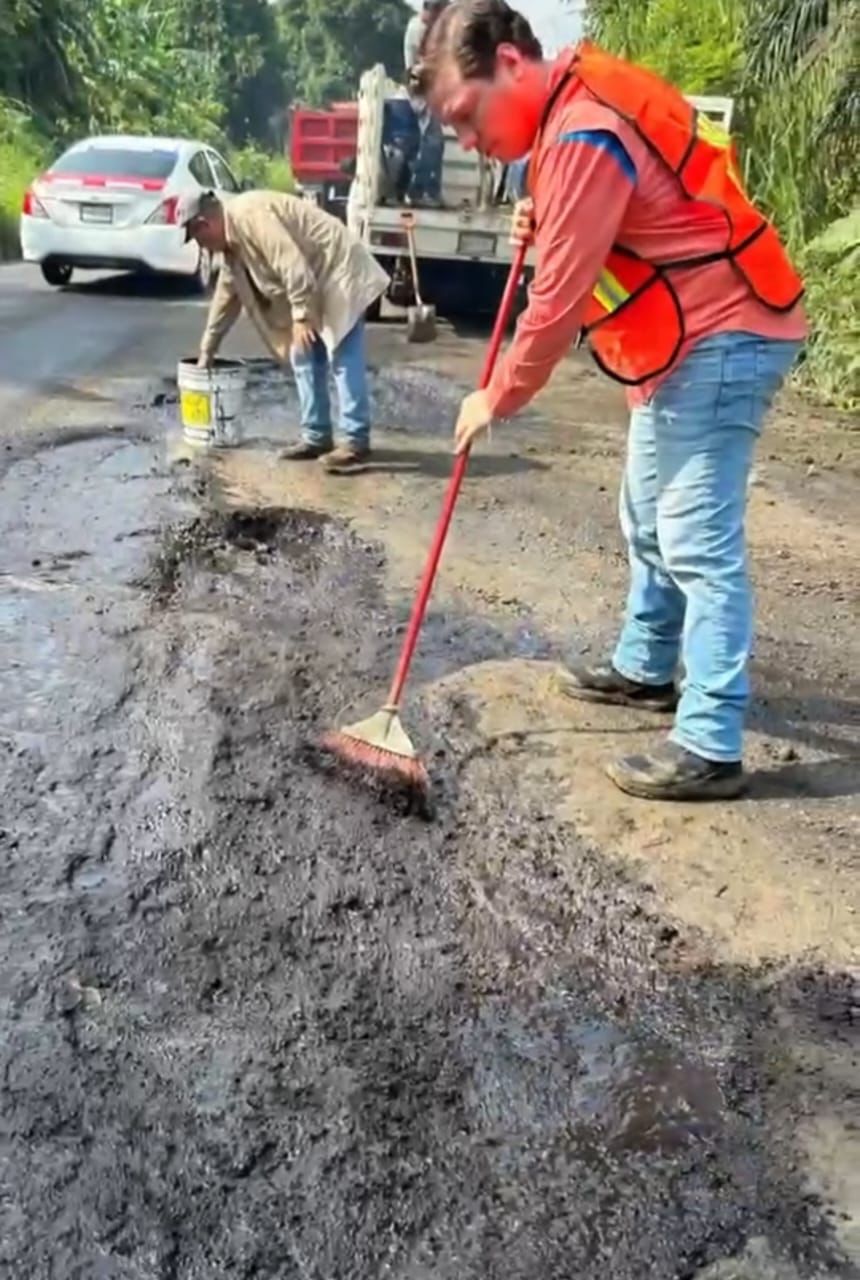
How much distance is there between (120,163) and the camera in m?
14.4

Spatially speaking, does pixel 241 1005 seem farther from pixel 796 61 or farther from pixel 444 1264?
pixel 796 61

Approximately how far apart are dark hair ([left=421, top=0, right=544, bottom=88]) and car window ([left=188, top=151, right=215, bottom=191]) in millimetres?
11992

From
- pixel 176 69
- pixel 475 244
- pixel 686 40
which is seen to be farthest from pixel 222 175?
pixel 176 69

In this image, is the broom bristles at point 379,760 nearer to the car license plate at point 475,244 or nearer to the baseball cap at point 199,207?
the baseball cap at point 199,207

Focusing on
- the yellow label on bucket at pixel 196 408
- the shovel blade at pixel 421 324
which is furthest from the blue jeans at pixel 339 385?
the shovel blade at pixel 421 324

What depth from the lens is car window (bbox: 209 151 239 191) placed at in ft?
52.3

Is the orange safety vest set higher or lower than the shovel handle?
higher

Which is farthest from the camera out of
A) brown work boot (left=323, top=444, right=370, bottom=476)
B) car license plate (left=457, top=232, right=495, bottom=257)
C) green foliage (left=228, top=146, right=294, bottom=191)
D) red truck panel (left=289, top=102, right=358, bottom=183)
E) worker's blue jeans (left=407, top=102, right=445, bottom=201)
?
green foliage (left=228, top=146, right=294, bottom=191)

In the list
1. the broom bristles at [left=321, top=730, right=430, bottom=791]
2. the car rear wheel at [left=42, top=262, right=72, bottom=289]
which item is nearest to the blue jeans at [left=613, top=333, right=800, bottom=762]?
the broom bristles at [left=321, top=730, right=430, bottom=791]

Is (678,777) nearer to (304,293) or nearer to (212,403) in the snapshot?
(304,293)

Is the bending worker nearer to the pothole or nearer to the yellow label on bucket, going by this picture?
the yellow label on bucket

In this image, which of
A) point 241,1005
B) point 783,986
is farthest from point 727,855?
point 241,1005

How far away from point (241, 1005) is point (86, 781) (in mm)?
1190

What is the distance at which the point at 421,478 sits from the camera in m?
7.35
